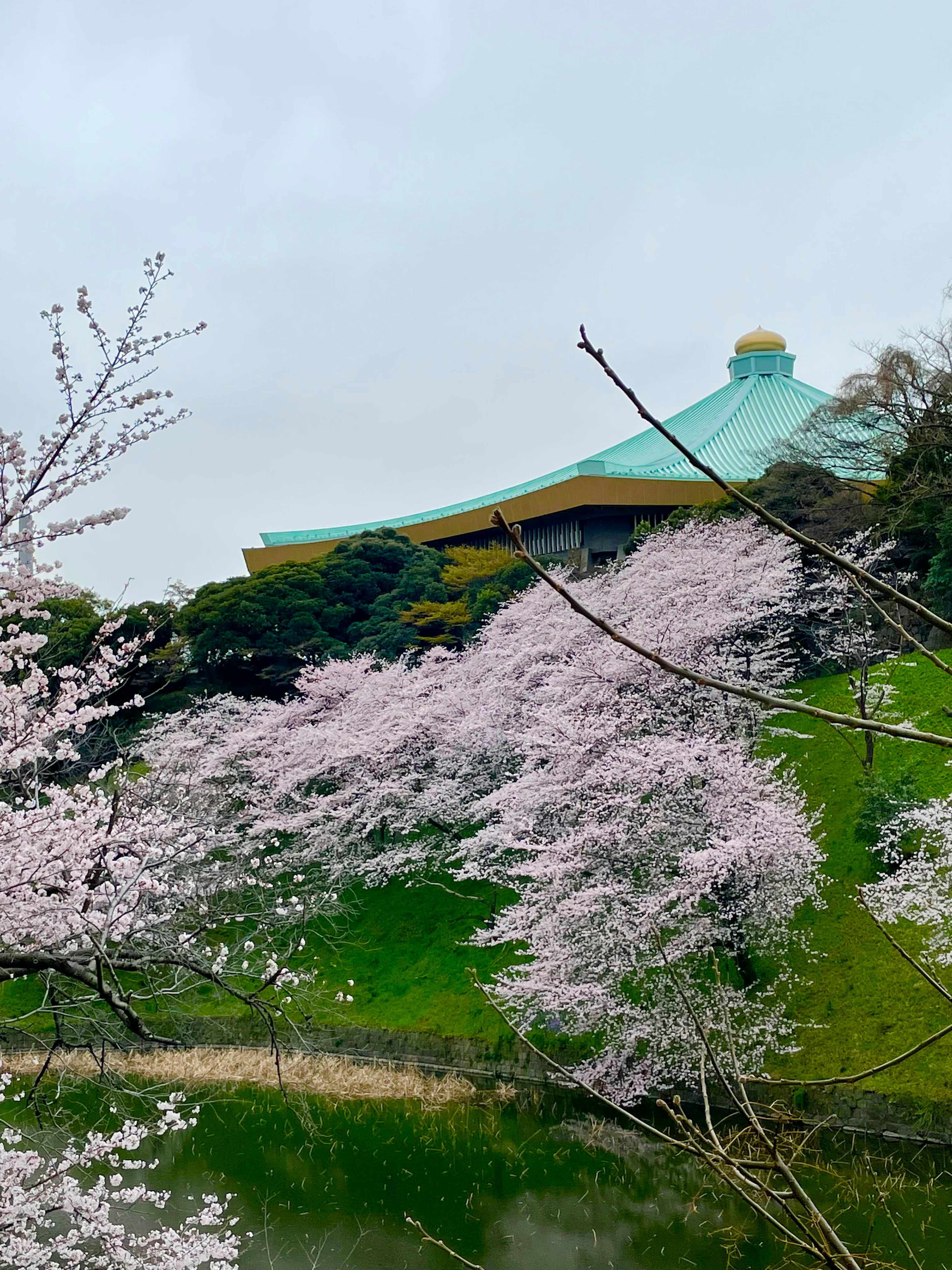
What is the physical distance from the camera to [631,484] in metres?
25.6

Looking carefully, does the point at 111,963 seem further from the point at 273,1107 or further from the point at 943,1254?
the point at 273,1107

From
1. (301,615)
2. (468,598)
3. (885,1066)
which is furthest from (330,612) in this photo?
(885,1066)

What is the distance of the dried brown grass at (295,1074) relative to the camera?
12.5 metres

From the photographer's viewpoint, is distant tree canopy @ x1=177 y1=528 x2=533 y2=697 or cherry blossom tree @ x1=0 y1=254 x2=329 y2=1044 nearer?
cherry blossom tree @ x1=0 y1=254 x2=329 y2=1044

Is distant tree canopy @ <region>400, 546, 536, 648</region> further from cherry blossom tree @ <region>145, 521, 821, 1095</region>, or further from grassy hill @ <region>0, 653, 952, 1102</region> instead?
grassy hill @ <region>0, 653, 952, 1102</region>

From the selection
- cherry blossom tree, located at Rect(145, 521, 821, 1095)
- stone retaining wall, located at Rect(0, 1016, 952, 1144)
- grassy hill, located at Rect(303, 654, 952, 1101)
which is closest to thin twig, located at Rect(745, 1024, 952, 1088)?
cherry blossom tree, located at Rect(145, 521, 821, 1095)

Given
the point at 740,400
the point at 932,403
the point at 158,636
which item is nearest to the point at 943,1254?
the point at 932,403

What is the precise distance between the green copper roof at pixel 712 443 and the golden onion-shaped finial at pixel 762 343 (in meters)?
0.37

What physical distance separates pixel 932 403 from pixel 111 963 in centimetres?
1636

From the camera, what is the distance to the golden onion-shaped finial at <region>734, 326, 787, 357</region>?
3180cm

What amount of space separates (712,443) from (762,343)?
5.60 m

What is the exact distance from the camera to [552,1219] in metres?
8.66

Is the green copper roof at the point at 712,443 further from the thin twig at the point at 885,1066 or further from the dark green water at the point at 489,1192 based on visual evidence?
the thin twig at the point at 885,1066

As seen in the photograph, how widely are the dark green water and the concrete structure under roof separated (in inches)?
582
